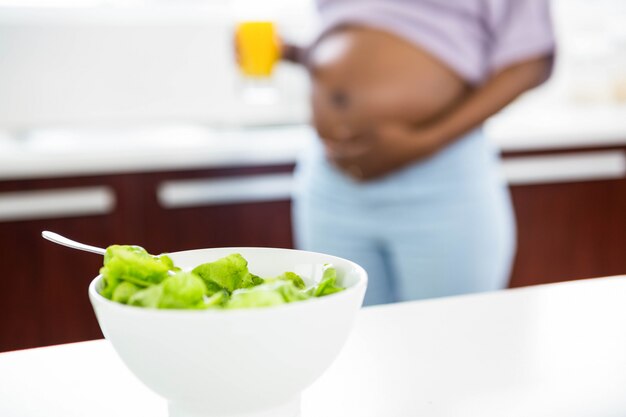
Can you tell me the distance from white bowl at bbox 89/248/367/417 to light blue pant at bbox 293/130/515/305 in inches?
35.6

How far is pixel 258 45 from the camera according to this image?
169cm

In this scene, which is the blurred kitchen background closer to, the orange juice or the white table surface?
the orange juice

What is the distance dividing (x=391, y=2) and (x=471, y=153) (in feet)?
0.96

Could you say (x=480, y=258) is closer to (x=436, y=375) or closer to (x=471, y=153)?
(x=471, y=153)

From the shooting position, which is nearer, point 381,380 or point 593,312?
point 381,380

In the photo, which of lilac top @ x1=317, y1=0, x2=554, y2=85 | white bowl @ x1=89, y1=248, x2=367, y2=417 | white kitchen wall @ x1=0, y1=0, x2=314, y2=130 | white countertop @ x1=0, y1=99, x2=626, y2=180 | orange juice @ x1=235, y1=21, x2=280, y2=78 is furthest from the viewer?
white kitchen wall @ x1=0, y1=0, x2=314, y2=130

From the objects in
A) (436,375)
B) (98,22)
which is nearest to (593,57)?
(98,22)

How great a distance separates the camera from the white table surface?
51 cm

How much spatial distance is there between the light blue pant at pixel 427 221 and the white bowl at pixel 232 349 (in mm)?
905

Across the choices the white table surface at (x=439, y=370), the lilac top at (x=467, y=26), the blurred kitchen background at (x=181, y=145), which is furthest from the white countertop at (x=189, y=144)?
the white table surface at (x=439, y=370)

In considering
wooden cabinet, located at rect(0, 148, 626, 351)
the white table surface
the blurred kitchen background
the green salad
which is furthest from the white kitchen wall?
the green salad

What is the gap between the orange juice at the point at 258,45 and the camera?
1.67m

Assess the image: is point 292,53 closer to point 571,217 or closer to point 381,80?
point 381,80

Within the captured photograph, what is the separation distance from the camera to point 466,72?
1.35 meters
